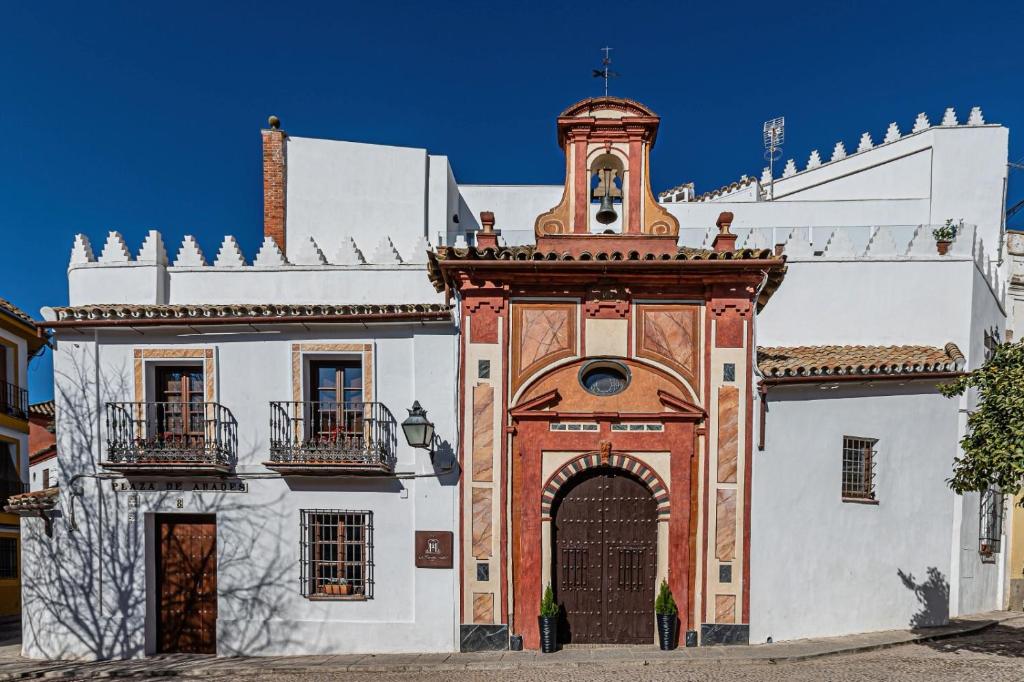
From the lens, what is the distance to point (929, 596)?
34.4 feet

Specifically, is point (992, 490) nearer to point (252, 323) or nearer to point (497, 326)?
point (497, 326)

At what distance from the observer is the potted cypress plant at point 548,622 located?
9.20 m

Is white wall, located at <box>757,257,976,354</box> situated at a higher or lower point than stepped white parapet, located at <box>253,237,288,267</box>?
lower

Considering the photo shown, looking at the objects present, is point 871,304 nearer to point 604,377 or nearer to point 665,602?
point 604,377

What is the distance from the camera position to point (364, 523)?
32.2 feet

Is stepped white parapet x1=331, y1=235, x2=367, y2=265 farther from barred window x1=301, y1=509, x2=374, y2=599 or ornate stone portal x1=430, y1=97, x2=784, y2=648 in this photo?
barred window x1=301, y1=509, x2=374, y2=599

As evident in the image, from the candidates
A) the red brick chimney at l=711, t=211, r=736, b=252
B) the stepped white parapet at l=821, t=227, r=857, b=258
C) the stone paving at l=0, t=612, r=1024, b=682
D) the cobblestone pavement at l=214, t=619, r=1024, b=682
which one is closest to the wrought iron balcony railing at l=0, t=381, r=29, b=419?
the stone paving at l=0, t=612, r=1024, b=682

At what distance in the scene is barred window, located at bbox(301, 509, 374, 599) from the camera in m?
9.77

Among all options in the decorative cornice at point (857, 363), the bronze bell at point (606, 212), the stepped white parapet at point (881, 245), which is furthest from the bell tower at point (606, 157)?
the stepped white parapet at point (881, 245)

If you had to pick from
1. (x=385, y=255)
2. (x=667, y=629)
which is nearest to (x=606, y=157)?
(x=385, y=255)

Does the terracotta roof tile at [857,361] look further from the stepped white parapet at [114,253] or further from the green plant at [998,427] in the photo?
the stepped white parapet at [114,253]

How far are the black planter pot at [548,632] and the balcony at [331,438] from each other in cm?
312

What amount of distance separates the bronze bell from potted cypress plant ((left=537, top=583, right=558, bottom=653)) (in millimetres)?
5711

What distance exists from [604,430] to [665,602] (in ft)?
8.56
